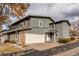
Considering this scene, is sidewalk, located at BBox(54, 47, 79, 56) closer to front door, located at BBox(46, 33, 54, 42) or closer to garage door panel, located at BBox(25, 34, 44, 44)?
front door, located at BBox(46, 33, 54, 42)

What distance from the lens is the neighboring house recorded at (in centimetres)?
443

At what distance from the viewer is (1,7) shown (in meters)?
4.43

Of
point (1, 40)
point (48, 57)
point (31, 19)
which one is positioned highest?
point (31, 19)

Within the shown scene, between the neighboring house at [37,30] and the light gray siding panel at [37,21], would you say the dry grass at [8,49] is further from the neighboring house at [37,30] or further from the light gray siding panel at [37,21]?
the light gray siding panel at [37,21]

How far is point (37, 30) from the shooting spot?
4.48m

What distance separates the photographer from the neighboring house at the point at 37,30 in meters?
4.43

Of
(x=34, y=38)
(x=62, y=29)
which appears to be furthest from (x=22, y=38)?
(x=62, y=29)

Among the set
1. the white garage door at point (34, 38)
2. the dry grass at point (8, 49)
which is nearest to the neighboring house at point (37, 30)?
the white garage door at point (34, 38)

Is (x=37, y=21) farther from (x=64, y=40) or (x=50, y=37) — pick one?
(x=64, y=40)

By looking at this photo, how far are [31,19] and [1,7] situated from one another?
54 cm

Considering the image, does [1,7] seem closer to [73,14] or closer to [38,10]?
[38,10]

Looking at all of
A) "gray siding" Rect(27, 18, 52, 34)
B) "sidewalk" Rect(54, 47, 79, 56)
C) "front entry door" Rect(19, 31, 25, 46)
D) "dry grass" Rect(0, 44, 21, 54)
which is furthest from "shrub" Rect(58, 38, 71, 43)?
"dry grass" Rect(0, 44, 21, 54)

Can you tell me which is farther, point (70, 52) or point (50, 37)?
point (50, 37)

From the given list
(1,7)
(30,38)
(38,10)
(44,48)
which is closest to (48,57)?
(44,48)
